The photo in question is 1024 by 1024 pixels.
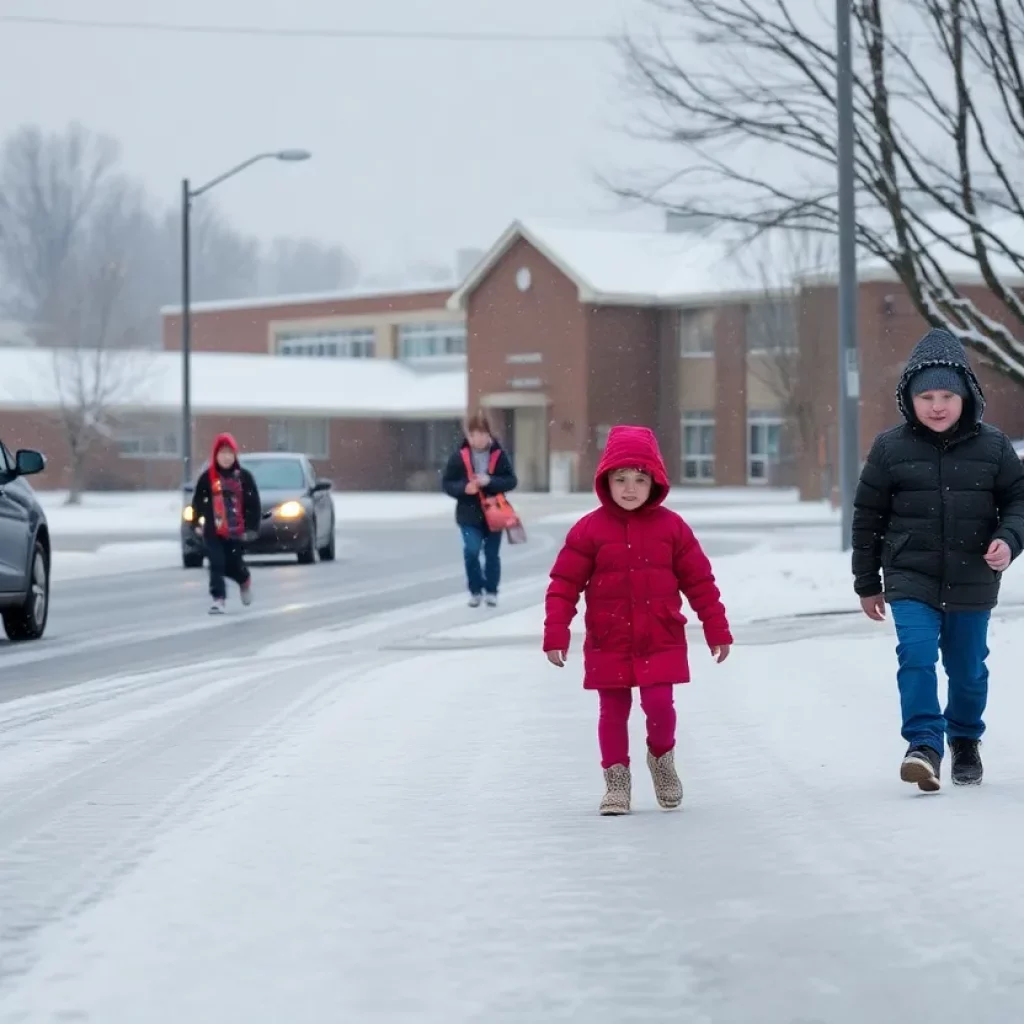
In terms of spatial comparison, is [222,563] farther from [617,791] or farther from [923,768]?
[923,768]

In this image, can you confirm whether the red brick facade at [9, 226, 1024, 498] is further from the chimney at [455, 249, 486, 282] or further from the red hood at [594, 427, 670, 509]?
the red hood at [594, 427, 670, 509]

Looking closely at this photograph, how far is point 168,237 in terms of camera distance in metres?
151

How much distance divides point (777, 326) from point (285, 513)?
3172 centimetres

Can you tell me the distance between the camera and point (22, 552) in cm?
1619

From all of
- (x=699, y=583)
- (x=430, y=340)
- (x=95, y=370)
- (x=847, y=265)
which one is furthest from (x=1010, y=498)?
(x=430, y=340)

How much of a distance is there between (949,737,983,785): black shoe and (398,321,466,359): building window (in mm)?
71557

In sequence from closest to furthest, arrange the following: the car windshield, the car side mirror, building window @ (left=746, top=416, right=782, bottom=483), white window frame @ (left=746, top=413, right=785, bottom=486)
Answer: the car side mirror → the car windshield → white window frame @ (left=746, top=413, right=785, bottom=486) → building window @ (left=746, top=416, right=782, bottom=483)

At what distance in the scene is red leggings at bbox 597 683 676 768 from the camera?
795 centimetres

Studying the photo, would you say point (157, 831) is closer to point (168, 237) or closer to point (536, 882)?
point (536, 882)

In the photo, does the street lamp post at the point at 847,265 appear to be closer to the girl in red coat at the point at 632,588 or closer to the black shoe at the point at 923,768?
the black shoe at the point at 923,768

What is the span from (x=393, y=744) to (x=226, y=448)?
31.1 ft

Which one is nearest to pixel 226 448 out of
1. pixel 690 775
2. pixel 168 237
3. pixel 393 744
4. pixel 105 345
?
pixel 393 744

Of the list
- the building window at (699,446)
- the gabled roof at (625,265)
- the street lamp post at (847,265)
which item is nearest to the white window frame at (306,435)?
the gabled roof at (625,265)

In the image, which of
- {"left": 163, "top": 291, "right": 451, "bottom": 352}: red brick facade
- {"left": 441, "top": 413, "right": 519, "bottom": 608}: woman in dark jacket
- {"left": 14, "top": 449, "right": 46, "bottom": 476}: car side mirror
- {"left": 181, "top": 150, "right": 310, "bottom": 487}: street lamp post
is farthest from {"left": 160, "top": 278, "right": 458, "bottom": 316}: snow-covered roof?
{"left": 14, "top": 449, "right": 46, "bottom": 476}: car side mirror
